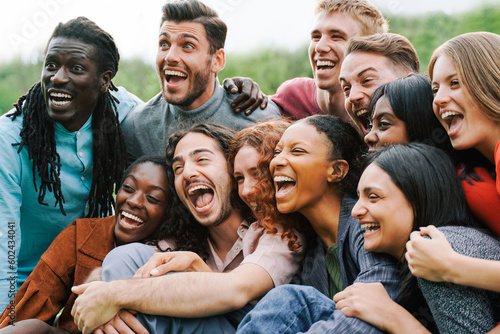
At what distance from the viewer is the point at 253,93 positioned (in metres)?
5.20

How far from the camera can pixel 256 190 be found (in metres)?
3.94

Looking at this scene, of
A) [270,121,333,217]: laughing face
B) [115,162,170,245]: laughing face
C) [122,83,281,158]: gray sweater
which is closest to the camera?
[270,121,333,217]: laughing face

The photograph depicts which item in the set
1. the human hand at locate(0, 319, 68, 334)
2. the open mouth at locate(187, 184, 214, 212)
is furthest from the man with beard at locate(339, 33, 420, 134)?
the human hand at locate(0, 319, 68, 334)

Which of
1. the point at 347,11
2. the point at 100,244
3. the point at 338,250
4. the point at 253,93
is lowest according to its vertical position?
the point at 100,244

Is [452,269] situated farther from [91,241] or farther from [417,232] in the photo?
[91,241]

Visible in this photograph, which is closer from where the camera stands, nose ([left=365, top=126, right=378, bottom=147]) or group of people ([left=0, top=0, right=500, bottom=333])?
group of people ([left=0, top=0, right=500, bottom=333])

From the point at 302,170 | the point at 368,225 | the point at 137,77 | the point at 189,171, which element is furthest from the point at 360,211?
the point at 137,77

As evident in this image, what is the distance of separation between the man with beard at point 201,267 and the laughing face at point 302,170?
297 mm

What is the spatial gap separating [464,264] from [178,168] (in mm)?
2372

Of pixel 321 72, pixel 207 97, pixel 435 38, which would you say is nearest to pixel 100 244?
pixel 207 97

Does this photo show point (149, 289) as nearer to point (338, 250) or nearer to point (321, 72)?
point (338, 250)

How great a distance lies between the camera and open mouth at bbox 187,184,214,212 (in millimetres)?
4246

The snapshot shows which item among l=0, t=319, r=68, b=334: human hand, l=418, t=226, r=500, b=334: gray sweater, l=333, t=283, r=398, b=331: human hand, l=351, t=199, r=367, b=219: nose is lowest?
l=0, t=319, r=68, b=334: human hand

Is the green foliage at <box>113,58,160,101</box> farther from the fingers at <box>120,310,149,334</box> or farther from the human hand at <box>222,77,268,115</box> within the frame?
the fingers at <box>120,310,149,334</box>
